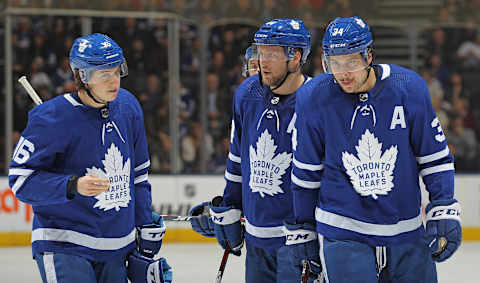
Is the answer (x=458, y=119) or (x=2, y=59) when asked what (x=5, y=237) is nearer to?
(x=2, y=59)

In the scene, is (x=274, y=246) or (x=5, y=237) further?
(x=5, y=237)

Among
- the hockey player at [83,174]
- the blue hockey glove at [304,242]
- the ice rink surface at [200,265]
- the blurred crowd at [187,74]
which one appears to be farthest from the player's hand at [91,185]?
the blurred crowd at [187,74]

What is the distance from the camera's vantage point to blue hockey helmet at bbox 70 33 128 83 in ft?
8.39

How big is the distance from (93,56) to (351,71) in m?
0.78

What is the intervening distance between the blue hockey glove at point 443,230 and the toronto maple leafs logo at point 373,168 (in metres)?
0.14

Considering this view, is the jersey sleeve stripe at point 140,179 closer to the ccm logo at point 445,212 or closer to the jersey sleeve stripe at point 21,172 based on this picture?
the jersey sleeve stripe at point 21,172

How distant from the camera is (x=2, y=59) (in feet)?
22.8

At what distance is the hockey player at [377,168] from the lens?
7.55ft

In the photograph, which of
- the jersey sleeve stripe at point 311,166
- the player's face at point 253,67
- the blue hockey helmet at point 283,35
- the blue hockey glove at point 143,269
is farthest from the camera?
the player's face at point 253,67

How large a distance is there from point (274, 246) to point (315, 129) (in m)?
0.65

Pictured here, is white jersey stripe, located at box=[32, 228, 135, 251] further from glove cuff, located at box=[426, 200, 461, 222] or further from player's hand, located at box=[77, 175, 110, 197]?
glove cuff, located at box=[426, 200, 461, 222]

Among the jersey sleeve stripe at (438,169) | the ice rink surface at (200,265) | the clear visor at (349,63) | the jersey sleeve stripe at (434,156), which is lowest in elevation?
the ice rink surface at (200,265)

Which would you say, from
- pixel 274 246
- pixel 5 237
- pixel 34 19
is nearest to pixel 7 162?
pixel 5 237

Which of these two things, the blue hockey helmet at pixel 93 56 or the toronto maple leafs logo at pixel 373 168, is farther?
the blue hockey helmet at pixel 93 56
